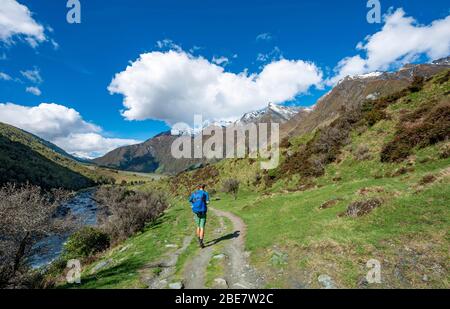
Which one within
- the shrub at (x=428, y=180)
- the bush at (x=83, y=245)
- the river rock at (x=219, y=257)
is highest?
the shrub at (x=428, y=180)

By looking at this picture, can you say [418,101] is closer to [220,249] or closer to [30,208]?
[220,249]

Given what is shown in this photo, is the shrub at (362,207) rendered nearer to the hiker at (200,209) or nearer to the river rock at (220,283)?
the hiker at (200,209)

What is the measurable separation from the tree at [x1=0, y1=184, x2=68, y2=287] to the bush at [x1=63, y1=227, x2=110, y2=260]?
1334 cm

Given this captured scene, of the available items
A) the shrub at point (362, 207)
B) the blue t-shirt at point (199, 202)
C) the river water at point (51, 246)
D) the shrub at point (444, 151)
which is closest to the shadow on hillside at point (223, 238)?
the blue t-shirt at point (199, 202)

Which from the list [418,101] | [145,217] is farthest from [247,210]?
[418,101]

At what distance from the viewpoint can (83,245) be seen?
26.1m

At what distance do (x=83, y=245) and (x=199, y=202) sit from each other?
56.2 feet

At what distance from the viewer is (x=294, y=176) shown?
39.7 meters

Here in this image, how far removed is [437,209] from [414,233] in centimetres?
256

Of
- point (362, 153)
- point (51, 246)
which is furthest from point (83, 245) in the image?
point (362, 153)

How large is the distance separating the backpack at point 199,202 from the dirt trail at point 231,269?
81.4 inches

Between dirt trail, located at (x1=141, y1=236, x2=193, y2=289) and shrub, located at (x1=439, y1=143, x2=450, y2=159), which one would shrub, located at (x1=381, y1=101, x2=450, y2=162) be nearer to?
shrub, located at (x1=439, y1=143, x2=450, y2=159)

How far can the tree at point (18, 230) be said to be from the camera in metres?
11.5

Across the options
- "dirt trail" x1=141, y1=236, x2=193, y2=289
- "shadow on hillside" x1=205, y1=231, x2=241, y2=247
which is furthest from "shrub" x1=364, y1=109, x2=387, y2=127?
"dirt trail" x1=141, y1=236, x2=193, y2=289
